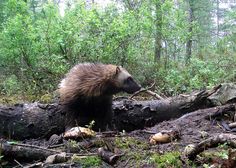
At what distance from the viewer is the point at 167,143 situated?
481 cm

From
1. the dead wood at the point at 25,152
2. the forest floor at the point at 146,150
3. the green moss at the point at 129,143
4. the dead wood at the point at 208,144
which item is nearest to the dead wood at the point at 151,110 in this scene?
the forest floor at the point at 146,150

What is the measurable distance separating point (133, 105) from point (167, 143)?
2.62 m

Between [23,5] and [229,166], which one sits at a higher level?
[23,5]

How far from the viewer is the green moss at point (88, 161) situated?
4133 mm

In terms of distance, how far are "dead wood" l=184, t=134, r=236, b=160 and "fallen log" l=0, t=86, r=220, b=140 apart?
3219mm

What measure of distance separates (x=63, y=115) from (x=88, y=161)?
2.80 m

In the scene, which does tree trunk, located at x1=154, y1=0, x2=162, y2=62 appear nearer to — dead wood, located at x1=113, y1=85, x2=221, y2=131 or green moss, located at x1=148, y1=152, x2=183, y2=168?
dead wood, located at x1=113, y1=85, x2=221, y2=131

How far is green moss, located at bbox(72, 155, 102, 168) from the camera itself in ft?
13.6

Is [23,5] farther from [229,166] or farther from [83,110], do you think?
[229,166]

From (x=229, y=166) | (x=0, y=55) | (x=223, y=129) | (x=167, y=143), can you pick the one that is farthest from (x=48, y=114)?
(x=0, y=55)

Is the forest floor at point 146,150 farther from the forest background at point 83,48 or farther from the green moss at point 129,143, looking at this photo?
the forest background at point 83,48

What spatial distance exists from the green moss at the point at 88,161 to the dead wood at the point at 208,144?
1.00 m

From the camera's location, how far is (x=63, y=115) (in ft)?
22.6

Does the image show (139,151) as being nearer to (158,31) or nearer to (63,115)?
(63,115)
